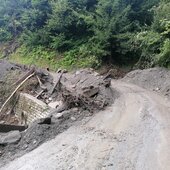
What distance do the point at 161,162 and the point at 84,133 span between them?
3270 millimetres

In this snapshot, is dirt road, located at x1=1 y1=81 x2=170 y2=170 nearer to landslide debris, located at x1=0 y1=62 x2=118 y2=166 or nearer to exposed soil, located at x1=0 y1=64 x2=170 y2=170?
exposed soil, located at x1=0 y1=64 x2=170 y2=170

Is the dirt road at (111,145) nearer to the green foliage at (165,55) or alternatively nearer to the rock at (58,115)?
the rock at (58,115)

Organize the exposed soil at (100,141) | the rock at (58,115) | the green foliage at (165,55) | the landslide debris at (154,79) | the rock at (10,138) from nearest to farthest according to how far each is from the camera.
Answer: the exposed soil at (100,141)
the rock at (10,138)
the rock at (58,115)
the landslide debris at (154,79)
the green foliage at (165,55)

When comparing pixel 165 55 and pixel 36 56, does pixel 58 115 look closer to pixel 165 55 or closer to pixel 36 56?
pixel 165 55

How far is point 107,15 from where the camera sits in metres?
28.0

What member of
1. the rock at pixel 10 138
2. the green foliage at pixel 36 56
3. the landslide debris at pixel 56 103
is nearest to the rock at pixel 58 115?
the landslide debris at pixel 56 103

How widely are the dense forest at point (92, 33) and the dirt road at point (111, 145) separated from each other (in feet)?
27.8

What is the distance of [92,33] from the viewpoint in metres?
30.5

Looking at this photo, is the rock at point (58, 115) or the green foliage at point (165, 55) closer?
the rock at point (58, 115)

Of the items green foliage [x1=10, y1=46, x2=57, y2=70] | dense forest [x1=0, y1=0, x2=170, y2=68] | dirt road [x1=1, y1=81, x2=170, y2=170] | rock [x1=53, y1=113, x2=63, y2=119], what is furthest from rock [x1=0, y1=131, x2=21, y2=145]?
green foliage [x1=10, y1=46, x2=57, y2=70]

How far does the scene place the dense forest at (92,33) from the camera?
74.8 feet

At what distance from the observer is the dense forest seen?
2280cm

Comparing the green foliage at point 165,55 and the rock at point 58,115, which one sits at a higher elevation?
the green foliage at point 165,55

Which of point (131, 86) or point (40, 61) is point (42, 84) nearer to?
point (131, 86)
